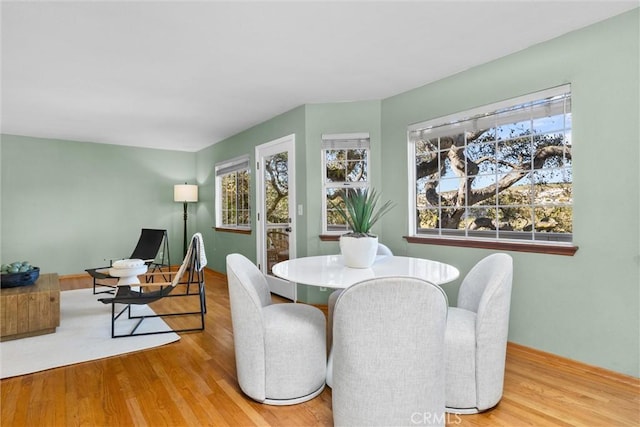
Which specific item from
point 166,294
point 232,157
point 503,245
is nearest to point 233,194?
point 232,157

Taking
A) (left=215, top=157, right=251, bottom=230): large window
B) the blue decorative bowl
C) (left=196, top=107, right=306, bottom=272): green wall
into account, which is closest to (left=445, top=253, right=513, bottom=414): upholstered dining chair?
(left=196, top=107, right=306, bottom=272): green wall

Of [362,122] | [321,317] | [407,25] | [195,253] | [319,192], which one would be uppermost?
[407,25]

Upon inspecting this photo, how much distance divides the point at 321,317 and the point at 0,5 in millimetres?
2552

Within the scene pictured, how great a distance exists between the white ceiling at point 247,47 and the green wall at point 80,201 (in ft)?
5.46

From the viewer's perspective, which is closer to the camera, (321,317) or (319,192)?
(321,317)

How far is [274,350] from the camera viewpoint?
5.92ft

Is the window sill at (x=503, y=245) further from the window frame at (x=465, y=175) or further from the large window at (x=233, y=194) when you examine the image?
the large window at (x=233, y=194)

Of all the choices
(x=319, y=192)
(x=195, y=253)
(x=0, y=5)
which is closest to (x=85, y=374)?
(x=195, y=253)

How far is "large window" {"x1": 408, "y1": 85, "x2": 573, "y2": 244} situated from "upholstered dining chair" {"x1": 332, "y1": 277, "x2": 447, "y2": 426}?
5.63 ft

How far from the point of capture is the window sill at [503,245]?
2.35m

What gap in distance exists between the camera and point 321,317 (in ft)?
6.43

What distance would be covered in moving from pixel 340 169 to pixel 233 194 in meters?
2.44

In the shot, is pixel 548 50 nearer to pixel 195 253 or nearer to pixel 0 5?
pixel 195 253
